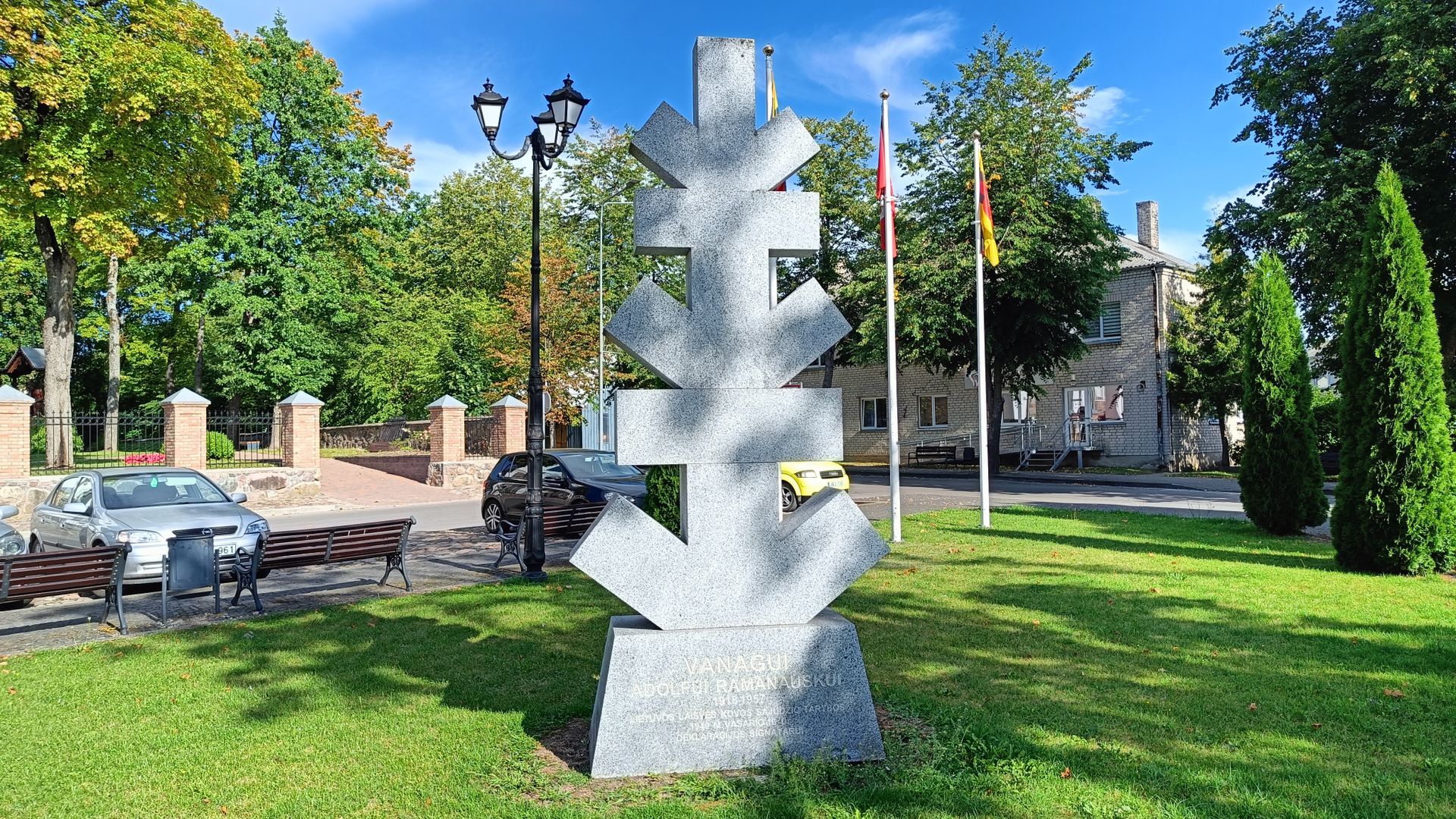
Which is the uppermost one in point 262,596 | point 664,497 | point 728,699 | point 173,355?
point 173,355

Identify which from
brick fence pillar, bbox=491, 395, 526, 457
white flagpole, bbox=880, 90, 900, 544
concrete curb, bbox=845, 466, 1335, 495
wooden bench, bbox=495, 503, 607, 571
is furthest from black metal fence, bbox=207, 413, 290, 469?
concrete curb, bbox=845, 466, 1335, 495

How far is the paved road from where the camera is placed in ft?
55.4

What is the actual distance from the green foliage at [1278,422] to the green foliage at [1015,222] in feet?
42.3

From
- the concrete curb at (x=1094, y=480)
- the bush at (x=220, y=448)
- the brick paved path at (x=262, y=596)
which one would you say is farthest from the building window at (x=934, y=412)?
the brick paved path at (x=262, y=596)

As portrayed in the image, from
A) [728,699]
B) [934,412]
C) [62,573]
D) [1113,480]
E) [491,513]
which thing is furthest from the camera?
[934,412]

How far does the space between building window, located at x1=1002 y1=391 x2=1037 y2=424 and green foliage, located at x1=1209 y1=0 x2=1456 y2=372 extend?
1284 centimetres

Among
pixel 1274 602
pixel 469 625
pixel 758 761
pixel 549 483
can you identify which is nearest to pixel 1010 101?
pixel 549 483

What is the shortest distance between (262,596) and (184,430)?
12.1 m

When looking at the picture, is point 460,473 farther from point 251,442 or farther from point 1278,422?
point 1278,422

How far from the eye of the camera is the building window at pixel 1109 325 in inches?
1241

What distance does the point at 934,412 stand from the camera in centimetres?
3697

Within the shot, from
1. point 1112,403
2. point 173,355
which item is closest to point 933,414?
point 1112,403

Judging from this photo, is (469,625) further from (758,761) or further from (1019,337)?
(1019,337)

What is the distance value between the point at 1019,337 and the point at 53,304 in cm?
2719
